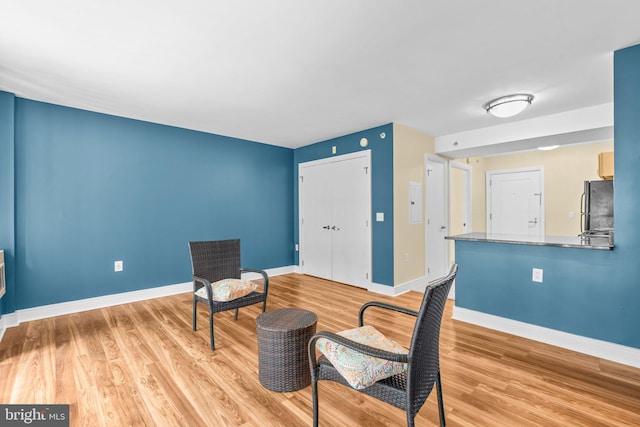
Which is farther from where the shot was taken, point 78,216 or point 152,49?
point 78,216

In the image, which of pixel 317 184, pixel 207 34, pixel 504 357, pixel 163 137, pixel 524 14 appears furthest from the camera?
pixel 317 184

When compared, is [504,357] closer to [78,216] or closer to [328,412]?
[328,412]

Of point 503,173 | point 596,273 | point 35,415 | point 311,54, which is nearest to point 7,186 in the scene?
point 35,415

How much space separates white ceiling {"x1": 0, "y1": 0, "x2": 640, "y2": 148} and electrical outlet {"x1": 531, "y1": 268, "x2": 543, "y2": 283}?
71.4 inches

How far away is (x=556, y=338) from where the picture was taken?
263 cm

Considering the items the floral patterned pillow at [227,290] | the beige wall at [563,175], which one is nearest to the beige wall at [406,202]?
the beige wall at [563,175]

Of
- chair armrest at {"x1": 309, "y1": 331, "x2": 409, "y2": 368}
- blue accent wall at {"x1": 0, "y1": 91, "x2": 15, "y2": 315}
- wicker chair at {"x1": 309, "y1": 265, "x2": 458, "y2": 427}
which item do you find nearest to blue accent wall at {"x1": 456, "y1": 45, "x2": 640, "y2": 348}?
wicker chair at {"x1": 309, "y1": 265, "x2": 458, "y2": 427}

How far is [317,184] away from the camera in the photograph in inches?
208

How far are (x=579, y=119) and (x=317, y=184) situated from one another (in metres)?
3.70

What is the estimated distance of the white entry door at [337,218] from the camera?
4551 millimetres

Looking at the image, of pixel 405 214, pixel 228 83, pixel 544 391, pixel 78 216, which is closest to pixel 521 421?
pixel 544 391

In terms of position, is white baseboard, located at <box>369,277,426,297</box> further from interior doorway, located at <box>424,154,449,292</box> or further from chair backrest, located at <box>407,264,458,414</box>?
chair backrest, located at <box>407,264,458,414</box>

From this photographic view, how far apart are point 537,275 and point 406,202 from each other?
1.91 m

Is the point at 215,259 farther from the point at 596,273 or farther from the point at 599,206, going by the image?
the point at 599,206
